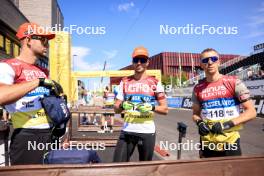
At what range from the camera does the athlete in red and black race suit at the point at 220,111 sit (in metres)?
3.57

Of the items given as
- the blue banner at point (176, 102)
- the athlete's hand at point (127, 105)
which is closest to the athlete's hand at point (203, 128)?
the athlete's hand at point (127, 105)

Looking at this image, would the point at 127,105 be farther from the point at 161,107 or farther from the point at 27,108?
the point at 27,108

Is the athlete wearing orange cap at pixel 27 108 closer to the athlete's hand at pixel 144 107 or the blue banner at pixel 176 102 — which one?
the athlete's hand at pixel 144 107

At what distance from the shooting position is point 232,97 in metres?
3.69

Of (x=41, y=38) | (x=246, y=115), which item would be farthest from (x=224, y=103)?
(x=41, y=38)

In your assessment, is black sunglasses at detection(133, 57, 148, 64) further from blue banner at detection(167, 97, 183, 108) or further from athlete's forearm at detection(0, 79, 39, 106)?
blue banner at detection(167, 97, 183, 108)

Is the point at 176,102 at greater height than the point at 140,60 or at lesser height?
lesser

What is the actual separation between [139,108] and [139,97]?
16 centimetres

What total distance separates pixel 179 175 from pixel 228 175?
34 centimetres

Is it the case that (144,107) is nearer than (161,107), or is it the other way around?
(144,107)

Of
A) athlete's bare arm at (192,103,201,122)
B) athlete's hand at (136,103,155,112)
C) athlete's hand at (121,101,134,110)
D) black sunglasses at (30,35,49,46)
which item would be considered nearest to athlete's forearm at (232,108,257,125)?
athlete's bare arm at (192,103,201,122)

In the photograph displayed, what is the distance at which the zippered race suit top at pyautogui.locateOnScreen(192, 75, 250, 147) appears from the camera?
3615 millimetres

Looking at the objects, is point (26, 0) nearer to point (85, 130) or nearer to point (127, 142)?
point (85, 130)

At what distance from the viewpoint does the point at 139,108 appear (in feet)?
14.0
